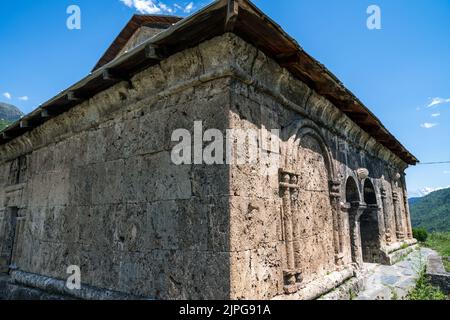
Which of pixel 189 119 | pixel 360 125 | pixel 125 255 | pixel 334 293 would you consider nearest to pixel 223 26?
pixel 189 119

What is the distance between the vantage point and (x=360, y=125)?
6.28 m

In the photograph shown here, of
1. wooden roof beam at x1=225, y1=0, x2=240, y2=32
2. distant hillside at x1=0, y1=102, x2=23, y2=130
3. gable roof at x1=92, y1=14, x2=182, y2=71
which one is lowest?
wooden roof beam at x1=225, y1=0, x2=240, y2=32

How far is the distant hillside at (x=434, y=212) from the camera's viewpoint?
3860 cm

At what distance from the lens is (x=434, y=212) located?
45.6 meters

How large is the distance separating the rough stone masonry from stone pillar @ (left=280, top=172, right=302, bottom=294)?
0.05ft

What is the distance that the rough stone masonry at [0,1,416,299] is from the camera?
264 centimetres

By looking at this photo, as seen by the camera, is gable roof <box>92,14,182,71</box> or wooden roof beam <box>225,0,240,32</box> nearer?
wooden roof beam <box>225,0,240,32</box>

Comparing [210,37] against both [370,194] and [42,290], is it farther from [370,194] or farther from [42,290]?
[370,194]

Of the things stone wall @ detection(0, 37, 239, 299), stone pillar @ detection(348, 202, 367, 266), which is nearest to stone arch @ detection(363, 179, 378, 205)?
stone pillar @ detection(348, 202, 367, 266)

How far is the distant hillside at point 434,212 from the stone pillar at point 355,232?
3859 cm

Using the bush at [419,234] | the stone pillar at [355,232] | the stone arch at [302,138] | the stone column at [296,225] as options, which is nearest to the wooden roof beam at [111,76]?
the stone arch at [302,138]

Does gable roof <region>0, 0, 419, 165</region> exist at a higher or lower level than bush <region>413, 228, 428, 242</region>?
higher

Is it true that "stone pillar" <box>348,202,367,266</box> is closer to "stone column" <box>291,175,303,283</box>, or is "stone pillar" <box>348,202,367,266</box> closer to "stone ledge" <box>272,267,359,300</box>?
"stone ledge" <box>272,267,359,300</box>

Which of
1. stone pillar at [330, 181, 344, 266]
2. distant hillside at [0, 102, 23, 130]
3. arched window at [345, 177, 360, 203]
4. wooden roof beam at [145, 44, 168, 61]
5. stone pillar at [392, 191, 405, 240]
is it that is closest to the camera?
wooden roof beam at [145, 44, 168, 61]
